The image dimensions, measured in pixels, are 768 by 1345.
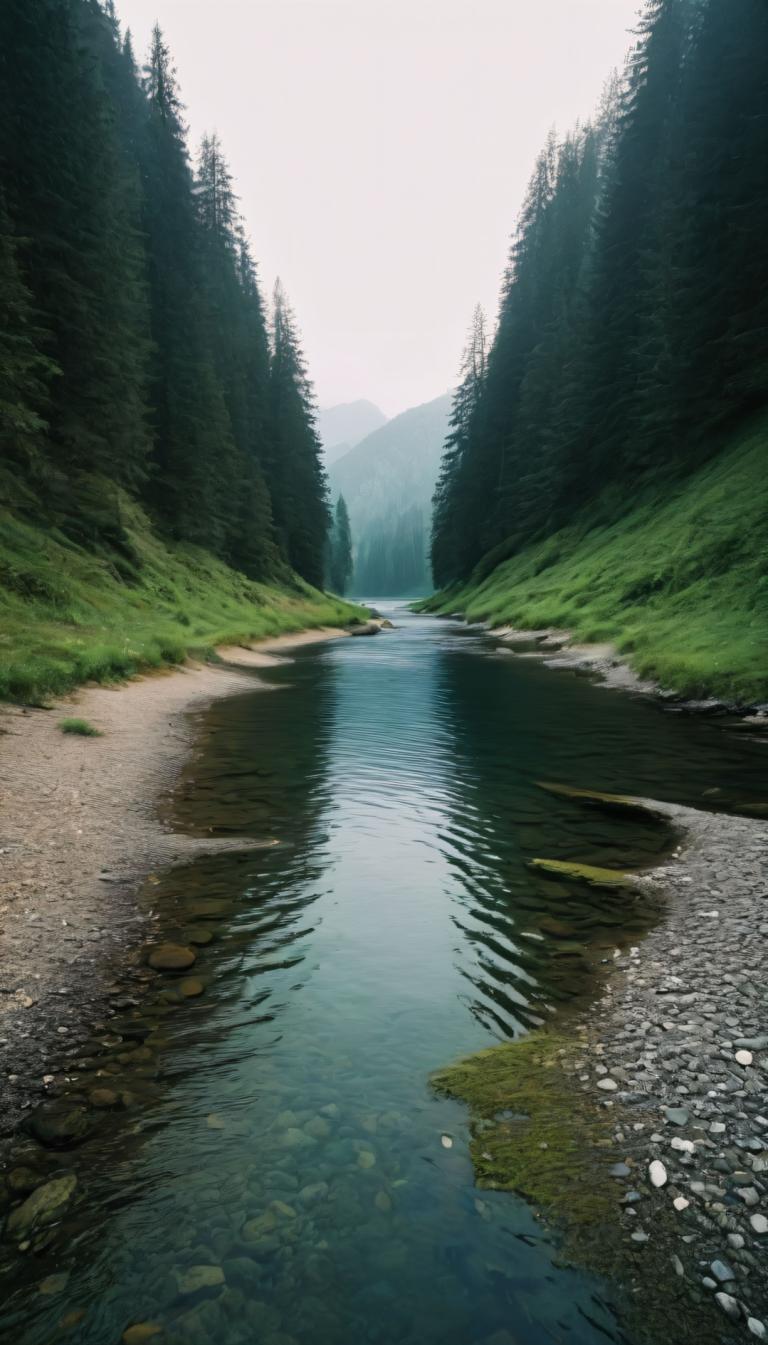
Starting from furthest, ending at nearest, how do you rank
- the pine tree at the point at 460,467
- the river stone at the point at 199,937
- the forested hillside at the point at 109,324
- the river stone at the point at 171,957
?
the pine tree at the point at 460,467
the forested hillside at the point at 109,324
the river stone at the point at 199,937
the river stone at the point at 171,957

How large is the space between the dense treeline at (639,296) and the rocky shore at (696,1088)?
Answer: 33171mm

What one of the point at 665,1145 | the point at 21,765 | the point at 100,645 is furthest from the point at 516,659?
the point at 665,1145

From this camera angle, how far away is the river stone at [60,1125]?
4.09 meters

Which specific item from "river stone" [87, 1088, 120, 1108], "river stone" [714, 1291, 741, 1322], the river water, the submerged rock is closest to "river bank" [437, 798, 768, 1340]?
"river stone" [714, 1291, 741, 1322]

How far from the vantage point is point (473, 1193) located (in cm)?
382

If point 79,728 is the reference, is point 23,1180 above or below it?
below

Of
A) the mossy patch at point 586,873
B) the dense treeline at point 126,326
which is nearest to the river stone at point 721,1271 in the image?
the mossy patch at point 586,873

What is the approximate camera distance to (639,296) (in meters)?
43.0

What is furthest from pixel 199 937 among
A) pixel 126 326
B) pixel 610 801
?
pixel 126 326

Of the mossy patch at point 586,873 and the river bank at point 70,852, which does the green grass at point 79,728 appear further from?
the mossy patch at point 586,873

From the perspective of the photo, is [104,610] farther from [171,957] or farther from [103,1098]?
[103,1098]

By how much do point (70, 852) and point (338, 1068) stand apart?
4.55 metres

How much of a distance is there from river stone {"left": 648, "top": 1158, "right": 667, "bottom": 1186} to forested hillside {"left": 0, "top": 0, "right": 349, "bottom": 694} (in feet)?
66.7

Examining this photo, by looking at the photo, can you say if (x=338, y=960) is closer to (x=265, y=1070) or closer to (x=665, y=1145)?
(x=265, y=1070)
